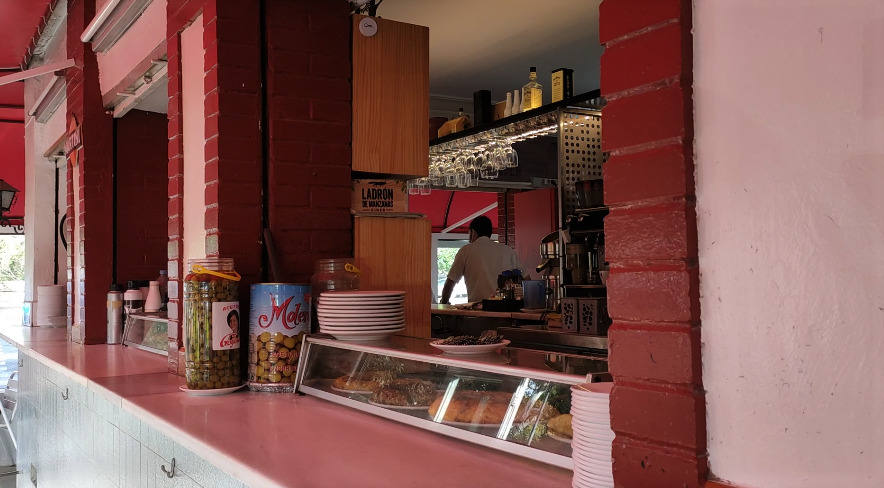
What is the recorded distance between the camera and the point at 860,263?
0.89 metres

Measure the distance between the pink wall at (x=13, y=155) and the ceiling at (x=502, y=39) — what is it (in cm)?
474

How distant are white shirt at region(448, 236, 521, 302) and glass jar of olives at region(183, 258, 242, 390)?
500 cm

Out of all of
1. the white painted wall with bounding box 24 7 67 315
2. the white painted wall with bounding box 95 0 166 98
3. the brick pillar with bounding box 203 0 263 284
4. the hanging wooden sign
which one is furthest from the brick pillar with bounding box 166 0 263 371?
the white painted wall with bounding box 24 7 67 315

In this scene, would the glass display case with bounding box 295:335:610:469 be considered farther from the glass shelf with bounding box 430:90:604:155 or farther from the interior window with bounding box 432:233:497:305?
the interior window with bounding box 432:233:497:305

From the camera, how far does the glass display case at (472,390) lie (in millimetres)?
1507

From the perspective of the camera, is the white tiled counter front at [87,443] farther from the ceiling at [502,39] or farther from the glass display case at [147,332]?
the ceiling at [502,39]

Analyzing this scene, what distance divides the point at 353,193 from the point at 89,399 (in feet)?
4.76

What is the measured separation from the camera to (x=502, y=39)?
6434 millimetres

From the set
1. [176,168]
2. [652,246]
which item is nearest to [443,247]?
[176,168]

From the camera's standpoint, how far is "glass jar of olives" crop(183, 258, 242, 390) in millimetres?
2469

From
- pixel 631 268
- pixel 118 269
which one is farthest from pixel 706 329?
pixel 118 269

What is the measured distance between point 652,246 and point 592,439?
34 cm

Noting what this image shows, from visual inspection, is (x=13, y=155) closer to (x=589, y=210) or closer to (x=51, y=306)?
(x=51, y=306)

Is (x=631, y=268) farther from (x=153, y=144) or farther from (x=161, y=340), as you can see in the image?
(x=153, y=144)
